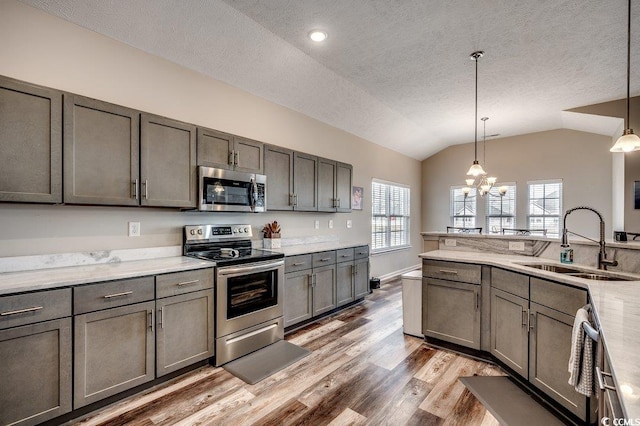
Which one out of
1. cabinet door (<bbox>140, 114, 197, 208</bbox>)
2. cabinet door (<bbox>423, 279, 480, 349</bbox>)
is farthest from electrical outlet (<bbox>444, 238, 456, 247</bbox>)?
cabinet door (<bbox>140, 114, 197, 208</bbox>)

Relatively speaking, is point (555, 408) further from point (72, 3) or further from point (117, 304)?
point (72, 3)

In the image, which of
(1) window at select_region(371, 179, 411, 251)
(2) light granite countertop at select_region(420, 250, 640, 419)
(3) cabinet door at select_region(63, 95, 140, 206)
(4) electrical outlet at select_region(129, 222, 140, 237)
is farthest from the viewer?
(1) window at select_region(371, 179, 411, 251)

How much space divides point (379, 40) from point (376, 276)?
162 inches

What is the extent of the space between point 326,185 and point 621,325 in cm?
353

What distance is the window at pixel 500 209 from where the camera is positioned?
6758 mm

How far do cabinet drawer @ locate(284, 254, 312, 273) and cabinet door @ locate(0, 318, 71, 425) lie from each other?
6.30 ft

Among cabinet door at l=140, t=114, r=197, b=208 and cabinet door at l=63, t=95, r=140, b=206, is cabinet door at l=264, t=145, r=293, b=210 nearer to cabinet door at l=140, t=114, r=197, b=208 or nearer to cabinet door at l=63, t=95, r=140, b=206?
cabinet door at l=140, t=114, r=197, b=208

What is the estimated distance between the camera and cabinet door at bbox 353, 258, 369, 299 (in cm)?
439

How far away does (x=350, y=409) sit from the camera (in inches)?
83.2

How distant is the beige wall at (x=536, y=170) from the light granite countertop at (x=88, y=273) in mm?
6503

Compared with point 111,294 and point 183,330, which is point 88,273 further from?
point 183,330

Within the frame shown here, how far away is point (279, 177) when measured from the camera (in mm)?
3727

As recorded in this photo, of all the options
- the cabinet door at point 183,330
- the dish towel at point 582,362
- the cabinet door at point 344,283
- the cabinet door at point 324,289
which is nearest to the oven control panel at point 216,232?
the cabinet door at point 183,330

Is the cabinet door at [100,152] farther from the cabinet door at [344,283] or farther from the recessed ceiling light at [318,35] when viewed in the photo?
the cabinet door at [344,283]
